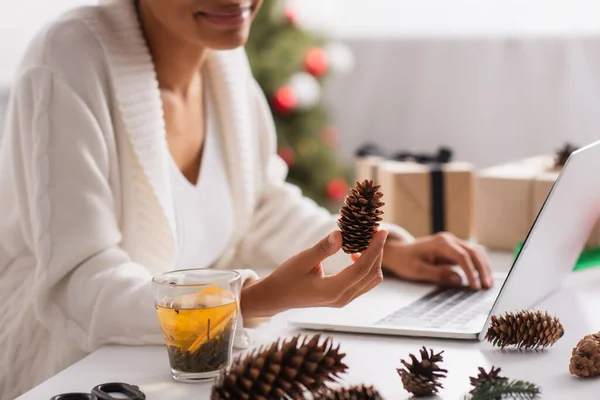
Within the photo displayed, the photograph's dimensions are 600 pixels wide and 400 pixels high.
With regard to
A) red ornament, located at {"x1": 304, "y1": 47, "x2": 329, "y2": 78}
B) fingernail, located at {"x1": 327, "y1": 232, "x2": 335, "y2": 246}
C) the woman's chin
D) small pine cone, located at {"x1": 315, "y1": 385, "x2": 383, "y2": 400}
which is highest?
the woman's chin

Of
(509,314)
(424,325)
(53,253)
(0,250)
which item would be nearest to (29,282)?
(0,250)

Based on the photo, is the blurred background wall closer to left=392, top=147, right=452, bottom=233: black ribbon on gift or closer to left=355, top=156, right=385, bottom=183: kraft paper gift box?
left=355, top=156, right=385, bottom=183: kraft paper gift box

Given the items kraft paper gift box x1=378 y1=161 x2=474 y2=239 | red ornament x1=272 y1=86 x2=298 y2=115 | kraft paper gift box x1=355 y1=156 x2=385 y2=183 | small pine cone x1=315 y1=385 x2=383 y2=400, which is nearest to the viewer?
small pine cone x1=315 y1=385 x2=383 y2=400

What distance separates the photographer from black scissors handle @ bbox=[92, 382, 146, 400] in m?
0.73

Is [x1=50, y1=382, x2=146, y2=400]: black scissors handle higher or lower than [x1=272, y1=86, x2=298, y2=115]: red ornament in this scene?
higher

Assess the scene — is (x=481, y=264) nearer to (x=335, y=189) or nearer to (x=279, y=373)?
(x=279, y=373)

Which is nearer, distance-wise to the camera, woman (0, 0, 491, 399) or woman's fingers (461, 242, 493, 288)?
woman (0, 0, 491, 399)

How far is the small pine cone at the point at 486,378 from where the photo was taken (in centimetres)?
72

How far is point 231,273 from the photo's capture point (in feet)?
2.78

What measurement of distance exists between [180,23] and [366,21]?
260 centimetres

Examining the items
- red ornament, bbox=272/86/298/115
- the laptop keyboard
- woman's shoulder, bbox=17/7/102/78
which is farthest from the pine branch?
red ornament, bbox=272/86/298/115

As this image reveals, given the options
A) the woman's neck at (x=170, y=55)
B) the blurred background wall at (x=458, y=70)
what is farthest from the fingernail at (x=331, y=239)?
the blurred background wall at (x=458, y=70)

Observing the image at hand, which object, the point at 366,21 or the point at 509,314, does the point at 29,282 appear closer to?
the point at 509,314

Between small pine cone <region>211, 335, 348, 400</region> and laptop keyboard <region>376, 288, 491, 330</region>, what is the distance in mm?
288
